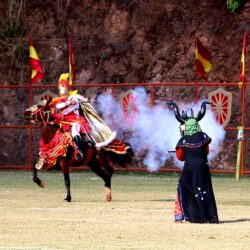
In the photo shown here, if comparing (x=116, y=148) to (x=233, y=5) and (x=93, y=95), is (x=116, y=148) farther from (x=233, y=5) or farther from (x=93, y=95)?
(x=233, y=5)

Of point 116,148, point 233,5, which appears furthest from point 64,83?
point 233,5

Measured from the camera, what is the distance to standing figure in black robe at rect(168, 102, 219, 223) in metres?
20.0

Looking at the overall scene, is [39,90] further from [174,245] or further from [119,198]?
[174,245]

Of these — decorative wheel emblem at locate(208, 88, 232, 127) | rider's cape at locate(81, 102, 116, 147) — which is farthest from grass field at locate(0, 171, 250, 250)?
decorative wheel emblem at locate(208, 88, 232, 127)

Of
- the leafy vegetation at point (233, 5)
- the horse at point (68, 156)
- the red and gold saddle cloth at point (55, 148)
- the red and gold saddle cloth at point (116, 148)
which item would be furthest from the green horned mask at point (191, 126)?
the leafy vegetation at point (233, 5)

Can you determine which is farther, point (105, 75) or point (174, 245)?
point (105, 75)

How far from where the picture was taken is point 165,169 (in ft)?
122

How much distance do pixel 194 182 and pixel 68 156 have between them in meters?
5.85

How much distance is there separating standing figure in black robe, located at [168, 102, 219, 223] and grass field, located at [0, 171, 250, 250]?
0.94ft

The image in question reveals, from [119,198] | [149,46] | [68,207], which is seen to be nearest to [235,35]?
[149,46]

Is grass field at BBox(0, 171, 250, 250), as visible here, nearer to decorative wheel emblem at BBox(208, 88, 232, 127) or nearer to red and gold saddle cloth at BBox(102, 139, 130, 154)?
red and gold saddle cloth at BBox(102, 139, 130, 154)

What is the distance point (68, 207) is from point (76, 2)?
80.2ft

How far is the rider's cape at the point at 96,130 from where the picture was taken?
2617cm

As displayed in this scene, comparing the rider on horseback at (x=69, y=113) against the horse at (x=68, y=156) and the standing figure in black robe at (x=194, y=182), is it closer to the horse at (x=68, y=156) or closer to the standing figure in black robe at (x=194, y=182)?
the horse at (x=68, y=156)
